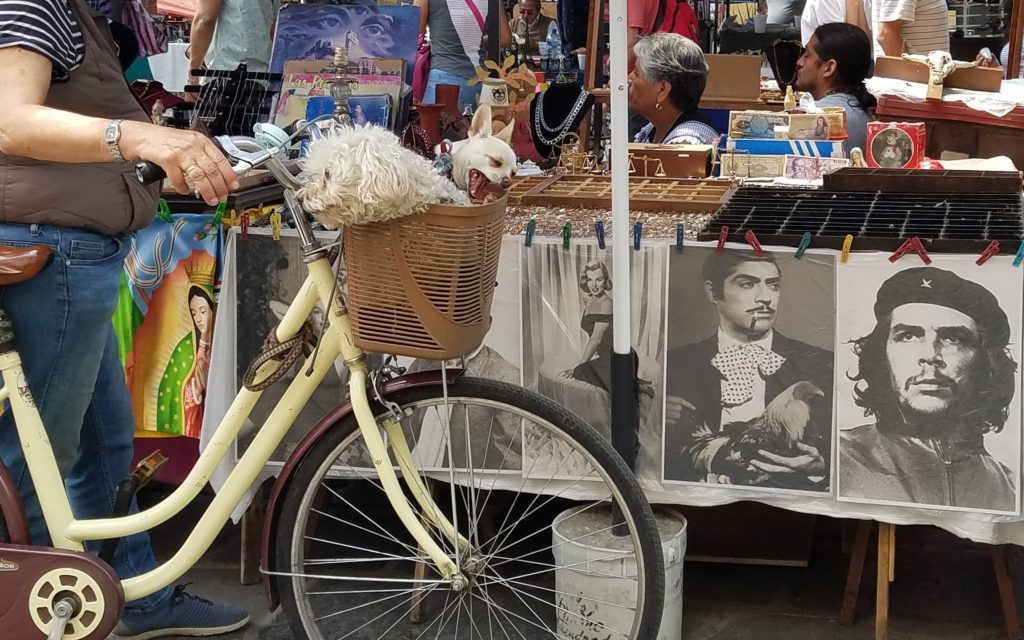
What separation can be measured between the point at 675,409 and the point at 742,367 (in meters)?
0.19

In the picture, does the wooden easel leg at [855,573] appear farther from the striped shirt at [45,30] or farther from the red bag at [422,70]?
the red bag at [422,70]

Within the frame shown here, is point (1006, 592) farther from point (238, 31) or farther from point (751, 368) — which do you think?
point (238, 31)

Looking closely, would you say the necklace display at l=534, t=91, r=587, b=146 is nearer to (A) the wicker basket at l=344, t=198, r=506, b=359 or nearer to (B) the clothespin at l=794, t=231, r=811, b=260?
(B) the clothespin at l=794, t=231, r=811, b=260

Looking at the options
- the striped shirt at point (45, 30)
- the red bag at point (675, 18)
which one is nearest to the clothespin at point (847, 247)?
the striped shirt at point (45, 30)

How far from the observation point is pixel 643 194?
123 inches

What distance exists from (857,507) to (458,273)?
1.26m

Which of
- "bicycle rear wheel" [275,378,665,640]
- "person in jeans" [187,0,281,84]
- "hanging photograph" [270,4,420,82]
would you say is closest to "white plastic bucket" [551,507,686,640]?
"bicycle rear wheel" [275,378,665,640]

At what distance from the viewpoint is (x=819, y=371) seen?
8.39 ft

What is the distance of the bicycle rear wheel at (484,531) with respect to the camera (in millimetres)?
2146

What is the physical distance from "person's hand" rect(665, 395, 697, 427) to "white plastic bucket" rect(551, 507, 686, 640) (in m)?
0.26

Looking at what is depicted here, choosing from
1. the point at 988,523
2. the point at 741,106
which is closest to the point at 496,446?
the point at 988,523

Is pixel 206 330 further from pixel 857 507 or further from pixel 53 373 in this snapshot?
pixel 857 507

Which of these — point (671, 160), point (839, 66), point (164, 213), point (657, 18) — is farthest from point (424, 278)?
point (657, 18)

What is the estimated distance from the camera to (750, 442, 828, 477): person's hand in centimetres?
258
